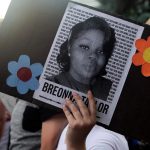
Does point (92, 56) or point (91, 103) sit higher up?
point (92, 56)

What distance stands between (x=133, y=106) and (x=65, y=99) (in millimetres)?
174

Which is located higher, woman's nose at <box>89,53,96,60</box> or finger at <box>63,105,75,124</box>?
woman's nose at <box>89,53,96,60</box>

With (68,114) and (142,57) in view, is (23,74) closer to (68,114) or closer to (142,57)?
(68,114)

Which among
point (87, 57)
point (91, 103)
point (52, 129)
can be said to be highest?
point (87, 57)

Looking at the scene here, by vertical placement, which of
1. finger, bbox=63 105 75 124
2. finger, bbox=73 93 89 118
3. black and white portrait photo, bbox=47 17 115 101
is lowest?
finger, bbox=63 105 75 124

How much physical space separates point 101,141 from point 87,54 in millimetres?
271

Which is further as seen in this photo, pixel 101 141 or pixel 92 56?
pixel 101 141

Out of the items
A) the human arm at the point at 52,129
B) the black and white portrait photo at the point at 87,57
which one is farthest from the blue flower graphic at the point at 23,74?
the human arm at the point at 52,129

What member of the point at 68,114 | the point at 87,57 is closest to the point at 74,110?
the point at 68,114

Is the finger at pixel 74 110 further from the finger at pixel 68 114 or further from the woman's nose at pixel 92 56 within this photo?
the woman's nose at pixel 92 56

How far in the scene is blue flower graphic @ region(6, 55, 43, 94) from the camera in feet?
3.53

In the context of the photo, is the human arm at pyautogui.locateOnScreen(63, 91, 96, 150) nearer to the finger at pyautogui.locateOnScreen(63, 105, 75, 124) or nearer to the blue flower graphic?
the finger at pyautogui.locateOnScreen(63, 105, 75, 124)

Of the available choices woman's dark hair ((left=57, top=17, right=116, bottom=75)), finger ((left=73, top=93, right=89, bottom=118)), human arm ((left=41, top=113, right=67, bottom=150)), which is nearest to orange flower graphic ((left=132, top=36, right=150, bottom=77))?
woman's dark hair ((left=57, top=17, right=116, bottom=75))

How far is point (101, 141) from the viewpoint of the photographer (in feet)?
3.87
